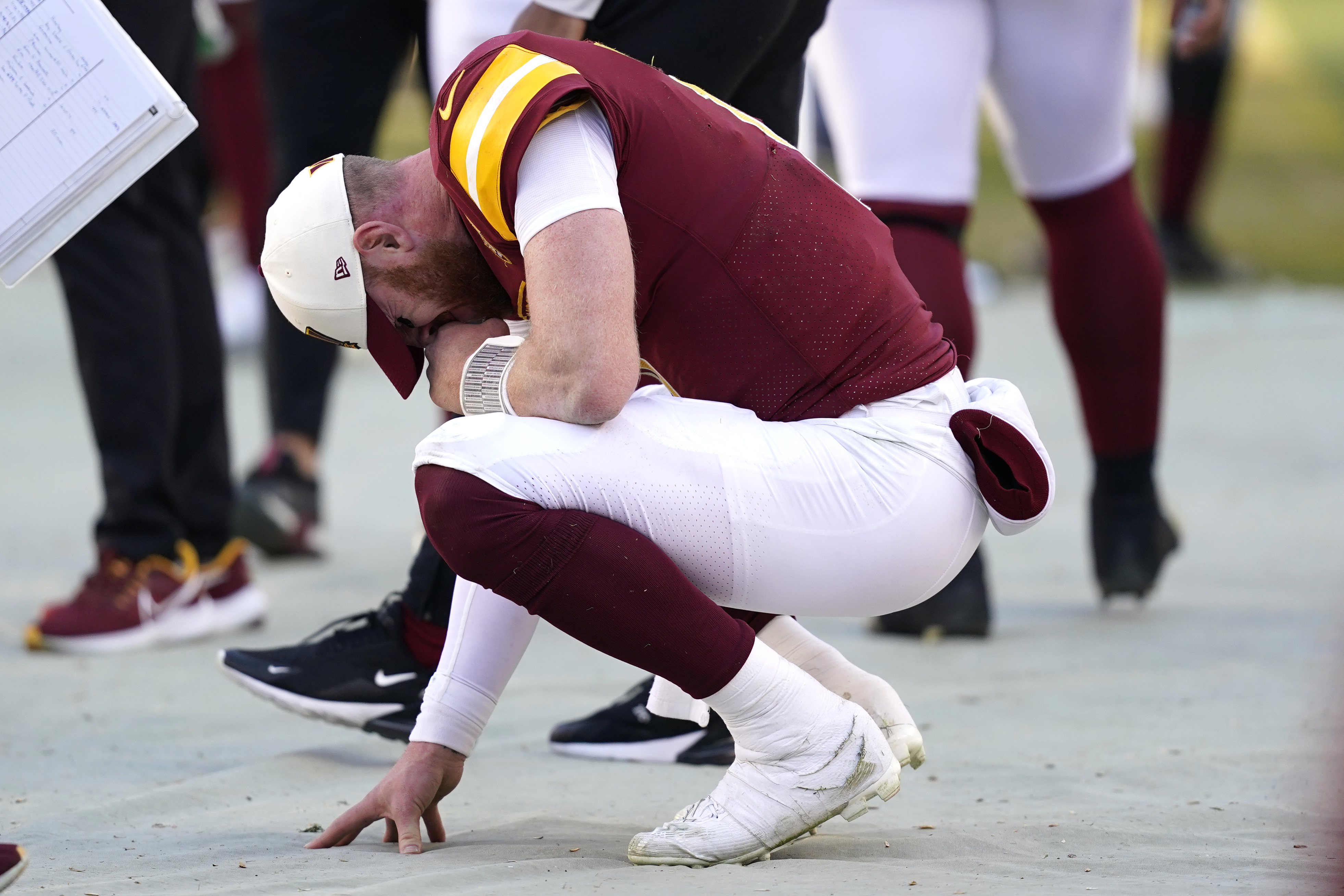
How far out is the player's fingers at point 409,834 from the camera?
176cm

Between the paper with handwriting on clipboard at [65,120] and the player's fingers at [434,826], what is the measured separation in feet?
2.31

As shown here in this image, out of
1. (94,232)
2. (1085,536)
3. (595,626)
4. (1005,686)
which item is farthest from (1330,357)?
(595,626)

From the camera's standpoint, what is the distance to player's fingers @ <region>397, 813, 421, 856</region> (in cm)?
176

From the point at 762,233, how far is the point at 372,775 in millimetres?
886

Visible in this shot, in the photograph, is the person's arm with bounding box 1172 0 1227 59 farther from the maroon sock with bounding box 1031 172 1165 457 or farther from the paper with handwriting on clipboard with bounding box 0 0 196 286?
the paper with handwriting on clipboard with bounding box 0 0 196 286

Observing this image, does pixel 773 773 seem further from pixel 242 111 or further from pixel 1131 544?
pixel 242 111

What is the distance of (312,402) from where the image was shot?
143 inches

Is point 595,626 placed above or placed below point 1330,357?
above

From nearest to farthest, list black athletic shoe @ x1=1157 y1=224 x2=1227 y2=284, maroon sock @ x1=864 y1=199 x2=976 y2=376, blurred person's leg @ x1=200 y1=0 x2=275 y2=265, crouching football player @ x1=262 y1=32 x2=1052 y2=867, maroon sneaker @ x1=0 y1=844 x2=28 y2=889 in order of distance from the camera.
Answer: maroon sneaker @ x1=0 y1=844 x2=28 y2=889 → crouching football player @ x1=262 y1=32 x2=1052 y2=867 → maroon sock @ x1=864 y1=199 x2=976 y2=376 → blurred person's leg @ x1=200 y1=0 x2=275 y2=265 → black athletic shoe @ x1=1157 y1=224 x2=1227 y2=284

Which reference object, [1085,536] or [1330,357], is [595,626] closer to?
[1085,536]

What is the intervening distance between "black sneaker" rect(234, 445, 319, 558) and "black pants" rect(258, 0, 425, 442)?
673 mm

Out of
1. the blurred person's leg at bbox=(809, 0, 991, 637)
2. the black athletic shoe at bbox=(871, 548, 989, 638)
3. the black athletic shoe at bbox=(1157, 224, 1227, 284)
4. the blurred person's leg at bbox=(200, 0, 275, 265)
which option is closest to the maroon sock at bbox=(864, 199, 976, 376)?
the blurred person's leg at bbox=(809, 0, 991, 637)

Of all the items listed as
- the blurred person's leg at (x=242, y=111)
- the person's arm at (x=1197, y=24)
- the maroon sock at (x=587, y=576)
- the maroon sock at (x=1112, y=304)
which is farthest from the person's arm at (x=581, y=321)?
the blurred person's leg at (x=242, y=111)

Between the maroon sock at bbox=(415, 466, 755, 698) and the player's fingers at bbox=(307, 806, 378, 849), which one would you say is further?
the player's fingers at bbox=(307, 806, 378, 849)
